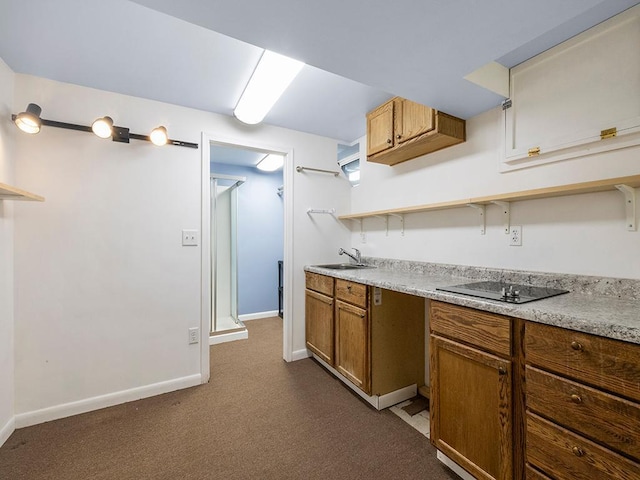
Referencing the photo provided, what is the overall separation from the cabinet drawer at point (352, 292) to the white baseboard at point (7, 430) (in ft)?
7.05

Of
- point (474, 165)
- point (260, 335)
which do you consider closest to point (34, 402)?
point (260, 335)

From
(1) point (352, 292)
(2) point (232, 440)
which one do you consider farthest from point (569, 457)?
(2) point (232, 440)

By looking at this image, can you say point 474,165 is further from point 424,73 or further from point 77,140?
point 77,140

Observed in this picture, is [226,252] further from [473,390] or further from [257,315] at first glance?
[473,390]

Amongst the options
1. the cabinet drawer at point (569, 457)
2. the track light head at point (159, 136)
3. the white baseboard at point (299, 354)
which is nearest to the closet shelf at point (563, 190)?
the cabinet drawer at point (569, 457)

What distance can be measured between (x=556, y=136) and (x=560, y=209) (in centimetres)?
38

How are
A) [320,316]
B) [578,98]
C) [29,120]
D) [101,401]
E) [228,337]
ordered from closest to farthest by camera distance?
[578,98] < [29,120] < [101,401] < [320,316] < [228,337]

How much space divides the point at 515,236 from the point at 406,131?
38.9 inches

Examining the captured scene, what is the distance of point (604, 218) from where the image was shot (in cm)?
128

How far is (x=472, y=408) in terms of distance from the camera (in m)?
1.22

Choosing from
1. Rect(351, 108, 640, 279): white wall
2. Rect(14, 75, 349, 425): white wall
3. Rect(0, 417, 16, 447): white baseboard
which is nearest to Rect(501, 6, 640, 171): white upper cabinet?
Rect(351, 108, 640, 279): white wall

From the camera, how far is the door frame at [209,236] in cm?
224

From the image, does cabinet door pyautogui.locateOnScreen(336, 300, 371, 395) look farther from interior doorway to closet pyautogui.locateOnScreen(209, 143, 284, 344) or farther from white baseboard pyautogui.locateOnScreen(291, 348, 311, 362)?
interior doorway to closet pyautogui.locateOnScreen(209, 143, 284, 344)

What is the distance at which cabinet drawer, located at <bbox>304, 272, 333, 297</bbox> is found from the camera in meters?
2.27
